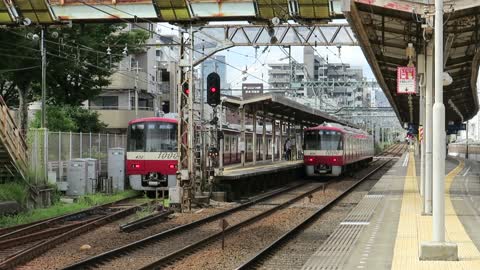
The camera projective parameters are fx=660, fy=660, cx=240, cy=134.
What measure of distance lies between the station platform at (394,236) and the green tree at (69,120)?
909 inches

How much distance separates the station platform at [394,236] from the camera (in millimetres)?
8781

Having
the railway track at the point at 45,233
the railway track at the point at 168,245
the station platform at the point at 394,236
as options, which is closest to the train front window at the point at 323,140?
the station platform at the point at 394,236

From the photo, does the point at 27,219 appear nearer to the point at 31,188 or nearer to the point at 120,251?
the point at 31,188

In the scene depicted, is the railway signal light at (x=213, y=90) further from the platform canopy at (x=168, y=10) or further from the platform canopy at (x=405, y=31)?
the platform canopy at (x=405, y=31)

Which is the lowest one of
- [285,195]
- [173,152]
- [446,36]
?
[285,195]

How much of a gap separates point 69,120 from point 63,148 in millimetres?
13988

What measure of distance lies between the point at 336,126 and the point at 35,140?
18.3 metres

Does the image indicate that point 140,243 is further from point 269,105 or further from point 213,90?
point 269,105

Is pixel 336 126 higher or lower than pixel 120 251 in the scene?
higher

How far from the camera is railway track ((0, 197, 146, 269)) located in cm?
1121

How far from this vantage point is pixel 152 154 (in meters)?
24.1

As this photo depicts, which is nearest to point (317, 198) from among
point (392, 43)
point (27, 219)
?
point (392, 43)

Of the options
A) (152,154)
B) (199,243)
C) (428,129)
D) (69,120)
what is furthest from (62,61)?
(428,129)

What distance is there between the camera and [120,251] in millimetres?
11461
